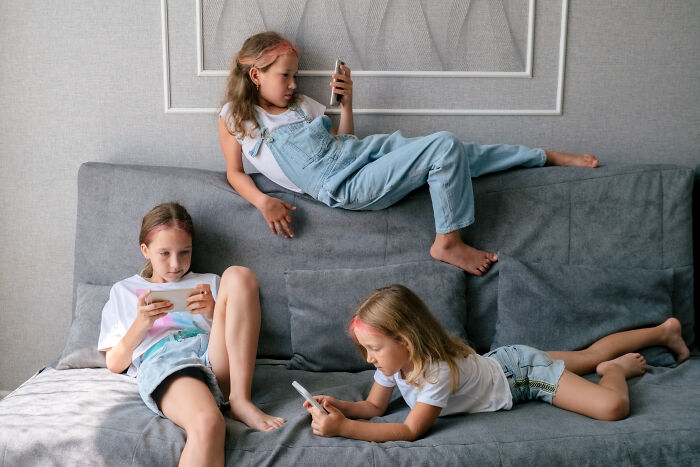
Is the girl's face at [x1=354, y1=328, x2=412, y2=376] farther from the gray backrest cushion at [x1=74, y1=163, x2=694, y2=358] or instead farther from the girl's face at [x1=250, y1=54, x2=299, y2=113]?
the girl's face at [x1=250, y1=54, x2=299, y2=113]

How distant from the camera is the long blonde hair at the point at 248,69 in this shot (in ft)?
7.09

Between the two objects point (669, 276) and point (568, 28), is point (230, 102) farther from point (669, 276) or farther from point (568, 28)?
point (669, 276)

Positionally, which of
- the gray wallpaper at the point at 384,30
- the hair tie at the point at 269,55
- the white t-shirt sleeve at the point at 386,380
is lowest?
the white t-shirt sleeve at the point at 386,380

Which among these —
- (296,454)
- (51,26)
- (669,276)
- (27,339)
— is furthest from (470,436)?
(51,26)

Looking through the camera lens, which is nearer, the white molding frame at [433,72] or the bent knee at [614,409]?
the bent knee at [614,409]

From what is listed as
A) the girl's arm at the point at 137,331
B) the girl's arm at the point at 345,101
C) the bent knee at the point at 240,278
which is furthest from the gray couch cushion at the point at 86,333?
the girl's arm at the point at 345,101

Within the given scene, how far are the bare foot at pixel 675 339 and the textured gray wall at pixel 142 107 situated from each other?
2.24 ft

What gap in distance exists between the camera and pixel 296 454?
153cm

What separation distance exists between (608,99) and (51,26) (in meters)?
2.03

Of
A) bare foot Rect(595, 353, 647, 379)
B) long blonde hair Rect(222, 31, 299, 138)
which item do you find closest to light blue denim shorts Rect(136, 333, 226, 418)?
long blonde hair Rect(222, 31, 299, 138)

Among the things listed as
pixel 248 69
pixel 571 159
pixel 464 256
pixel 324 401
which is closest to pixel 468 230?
pixel 464 256

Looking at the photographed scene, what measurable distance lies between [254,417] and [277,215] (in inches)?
26.6

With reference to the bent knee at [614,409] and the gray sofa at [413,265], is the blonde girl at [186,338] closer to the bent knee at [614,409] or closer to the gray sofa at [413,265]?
the gray sofa at [413,265]

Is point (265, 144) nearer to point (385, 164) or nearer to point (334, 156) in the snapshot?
point (334, 156)
